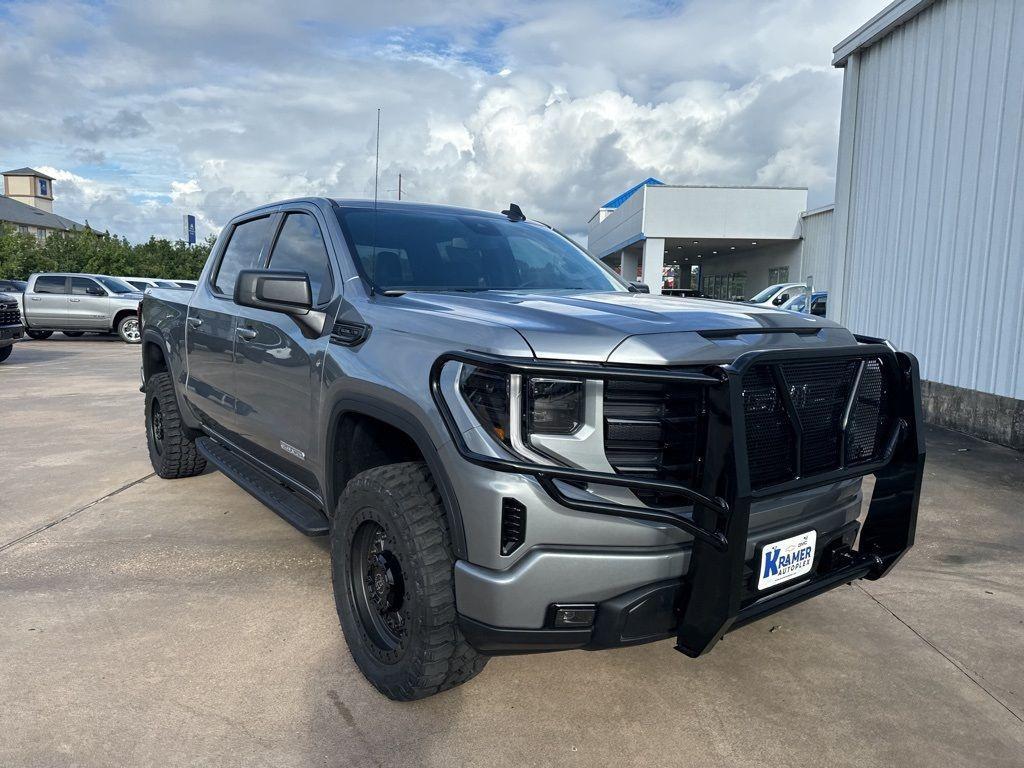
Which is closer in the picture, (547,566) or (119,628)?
(547,566)

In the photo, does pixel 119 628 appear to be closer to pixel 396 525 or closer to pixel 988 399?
pixel 396 525

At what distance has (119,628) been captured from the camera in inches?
130

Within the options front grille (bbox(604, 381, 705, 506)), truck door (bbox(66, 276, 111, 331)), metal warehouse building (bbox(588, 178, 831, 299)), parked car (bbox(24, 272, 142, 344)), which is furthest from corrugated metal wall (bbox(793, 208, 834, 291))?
front grille (bbox(604, 381, 705, 506))

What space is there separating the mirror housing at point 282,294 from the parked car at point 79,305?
1776 centimetres

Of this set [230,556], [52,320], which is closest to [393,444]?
[230,556]

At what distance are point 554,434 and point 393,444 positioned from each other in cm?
99

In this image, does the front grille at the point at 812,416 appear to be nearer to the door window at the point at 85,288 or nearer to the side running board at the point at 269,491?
the side running board at the point at 269,491

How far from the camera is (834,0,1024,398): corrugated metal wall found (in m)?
7.15

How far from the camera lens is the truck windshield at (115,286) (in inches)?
761

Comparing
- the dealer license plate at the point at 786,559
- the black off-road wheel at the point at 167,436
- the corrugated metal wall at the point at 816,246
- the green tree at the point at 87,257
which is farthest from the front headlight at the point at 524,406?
the green tree at the point at 87,257

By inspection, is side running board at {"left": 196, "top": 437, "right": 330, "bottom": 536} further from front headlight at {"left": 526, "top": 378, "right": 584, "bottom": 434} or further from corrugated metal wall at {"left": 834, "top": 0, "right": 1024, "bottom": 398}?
corrugated metal wall at {"left": 834, "top": 0, "right": 1024, "bottom": 398}

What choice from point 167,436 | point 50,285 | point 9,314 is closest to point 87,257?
point 50,285

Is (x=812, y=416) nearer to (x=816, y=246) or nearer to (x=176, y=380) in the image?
(x=176, y=380)

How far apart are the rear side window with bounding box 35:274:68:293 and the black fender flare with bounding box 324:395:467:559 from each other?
63.0 feet
